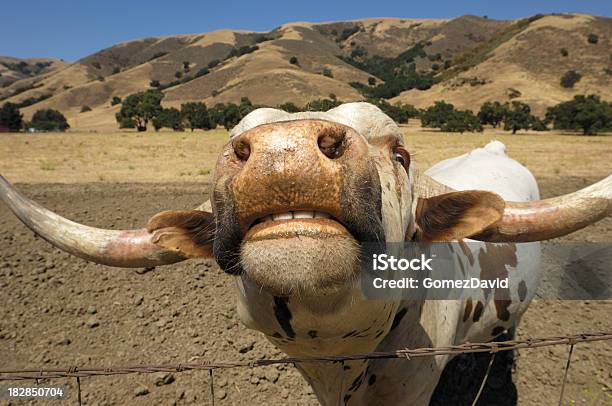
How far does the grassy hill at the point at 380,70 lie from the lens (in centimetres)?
6562

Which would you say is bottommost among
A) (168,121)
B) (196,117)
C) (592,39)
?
(168,121)

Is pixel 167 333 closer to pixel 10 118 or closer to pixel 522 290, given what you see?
pixel 522 290

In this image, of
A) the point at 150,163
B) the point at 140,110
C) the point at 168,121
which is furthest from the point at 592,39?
the point at 150,163

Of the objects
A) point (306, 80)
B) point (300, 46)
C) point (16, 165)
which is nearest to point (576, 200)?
point (16, 165)

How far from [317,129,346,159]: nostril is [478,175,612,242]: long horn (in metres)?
1.05

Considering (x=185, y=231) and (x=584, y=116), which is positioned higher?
(x=584, y=116)

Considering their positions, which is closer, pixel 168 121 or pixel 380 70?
pixel 168 121

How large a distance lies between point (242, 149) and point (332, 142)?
309mm

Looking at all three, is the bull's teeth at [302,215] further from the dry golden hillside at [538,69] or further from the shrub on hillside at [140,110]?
the dry golden hillside at [538,69]

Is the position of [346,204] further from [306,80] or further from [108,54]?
[108,54]

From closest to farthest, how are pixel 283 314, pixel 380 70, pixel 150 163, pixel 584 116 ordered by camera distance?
1. pixel 283 314
2. pixel 150 163
3. pixel 584 116
4. pixel 380 70

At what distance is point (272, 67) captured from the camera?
90.2 meters

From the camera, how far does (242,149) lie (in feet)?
4.36

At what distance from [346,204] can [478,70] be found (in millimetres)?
87800
